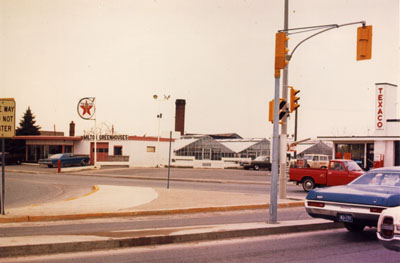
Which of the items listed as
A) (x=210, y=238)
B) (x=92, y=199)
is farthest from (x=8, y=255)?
(x=92, y=199)

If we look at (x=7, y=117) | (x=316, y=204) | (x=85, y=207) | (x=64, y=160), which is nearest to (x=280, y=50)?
(x=316, y=204)

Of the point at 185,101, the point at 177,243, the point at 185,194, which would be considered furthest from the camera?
the point at 185,101

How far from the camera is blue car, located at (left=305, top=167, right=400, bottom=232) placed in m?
9.57

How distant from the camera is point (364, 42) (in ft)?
48.2

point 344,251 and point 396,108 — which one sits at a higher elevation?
point 396,108

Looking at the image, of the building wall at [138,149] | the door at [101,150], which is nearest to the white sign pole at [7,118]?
Answer: the building wall at [138,149]

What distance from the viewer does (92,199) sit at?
16703 mm

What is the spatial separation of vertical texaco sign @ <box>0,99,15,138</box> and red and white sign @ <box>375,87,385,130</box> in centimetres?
3799

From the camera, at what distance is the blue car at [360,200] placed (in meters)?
9.57

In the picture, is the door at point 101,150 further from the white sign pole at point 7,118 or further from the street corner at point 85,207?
the white sign pole at point 7,118

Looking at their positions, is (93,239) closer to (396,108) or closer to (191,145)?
(396,108)

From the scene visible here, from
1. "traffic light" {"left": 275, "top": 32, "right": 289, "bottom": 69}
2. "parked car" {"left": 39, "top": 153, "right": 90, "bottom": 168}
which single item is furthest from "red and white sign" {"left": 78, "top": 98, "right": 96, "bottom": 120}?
"traffic light" {"left": 275, "top": 32, "right": 289, "bottom": 69}

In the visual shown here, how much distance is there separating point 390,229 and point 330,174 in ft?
52.2

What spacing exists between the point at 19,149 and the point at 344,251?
6994 centimetres
